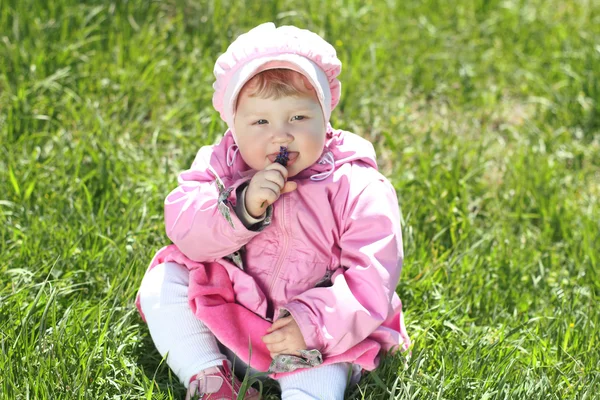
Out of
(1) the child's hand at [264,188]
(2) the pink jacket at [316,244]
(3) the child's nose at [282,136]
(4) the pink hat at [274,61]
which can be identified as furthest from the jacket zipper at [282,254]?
(4) the pink hat at [274,61]

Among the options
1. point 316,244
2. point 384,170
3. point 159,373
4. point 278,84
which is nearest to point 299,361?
point 316,244

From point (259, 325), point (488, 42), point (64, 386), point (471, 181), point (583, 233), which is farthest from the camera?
point (488, 42)

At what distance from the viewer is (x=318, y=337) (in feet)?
8.63

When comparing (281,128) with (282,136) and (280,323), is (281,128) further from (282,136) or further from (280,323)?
(280,323)

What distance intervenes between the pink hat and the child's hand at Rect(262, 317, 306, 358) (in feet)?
2.13

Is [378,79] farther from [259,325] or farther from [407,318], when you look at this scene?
[259,325]

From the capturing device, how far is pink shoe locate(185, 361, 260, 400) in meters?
2.67

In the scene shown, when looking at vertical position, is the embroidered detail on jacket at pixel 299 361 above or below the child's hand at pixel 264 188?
below

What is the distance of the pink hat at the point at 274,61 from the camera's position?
2633 mm

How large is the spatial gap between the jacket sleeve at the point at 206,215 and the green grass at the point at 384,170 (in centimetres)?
37

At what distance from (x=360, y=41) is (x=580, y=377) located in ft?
8.04

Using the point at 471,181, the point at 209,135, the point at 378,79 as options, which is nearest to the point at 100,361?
the point at 209,135

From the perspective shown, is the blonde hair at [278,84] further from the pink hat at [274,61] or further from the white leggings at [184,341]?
the white leggings at [184,341]

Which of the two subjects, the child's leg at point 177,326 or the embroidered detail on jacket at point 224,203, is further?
the child's leg at point 177,326
